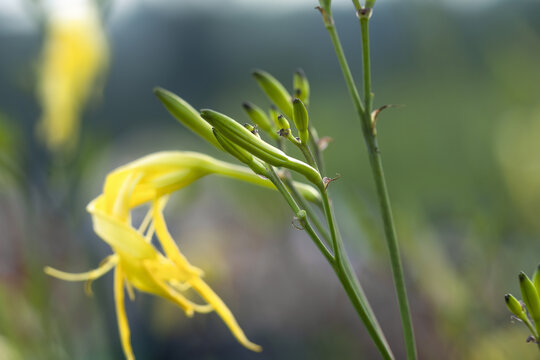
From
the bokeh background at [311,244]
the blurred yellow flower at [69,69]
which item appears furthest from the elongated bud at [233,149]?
the blurred yellow flower at [69,69]

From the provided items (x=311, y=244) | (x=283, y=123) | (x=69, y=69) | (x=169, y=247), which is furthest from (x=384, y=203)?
(x=311, y=244)

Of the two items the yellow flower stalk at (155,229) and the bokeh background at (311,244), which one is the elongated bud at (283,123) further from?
the bokeh background at (311,244)

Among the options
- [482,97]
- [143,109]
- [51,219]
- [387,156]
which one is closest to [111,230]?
[51,219]

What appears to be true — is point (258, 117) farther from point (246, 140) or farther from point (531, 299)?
point (531, 299)

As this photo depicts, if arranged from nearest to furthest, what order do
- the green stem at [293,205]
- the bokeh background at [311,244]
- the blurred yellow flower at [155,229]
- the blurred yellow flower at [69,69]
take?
the green stem at [293,205]
the blurred yellow flower at [155,229]
the bokeh background at [311,244]
the blurred yellow flower at [69,69]

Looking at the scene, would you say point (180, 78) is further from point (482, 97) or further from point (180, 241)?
point (180, 241)

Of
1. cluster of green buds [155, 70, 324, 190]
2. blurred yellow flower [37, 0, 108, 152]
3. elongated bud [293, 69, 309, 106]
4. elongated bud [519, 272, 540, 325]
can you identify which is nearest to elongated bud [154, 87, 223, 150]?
cluster of green buds [155, 70, 324, 190]
